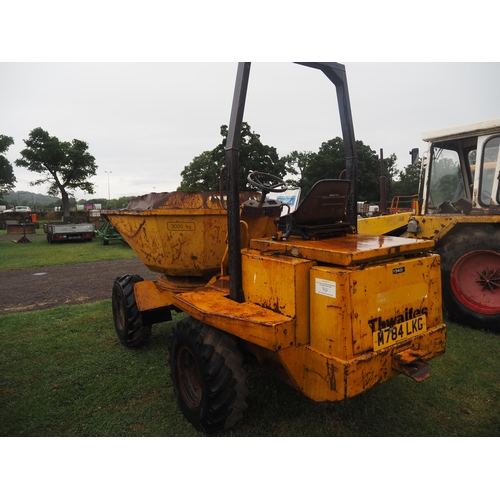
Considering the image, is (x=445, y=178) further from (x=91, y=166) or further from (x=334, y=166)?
(x=91, y=166)

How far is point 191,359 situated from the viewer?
2795 millimetres

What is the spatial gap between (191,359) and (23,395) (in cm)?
165

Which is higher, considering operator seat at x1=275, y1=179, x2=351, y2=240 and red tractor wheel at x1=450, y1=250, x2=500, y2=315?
operator seat at x1=275, y1=179, x2=351, y2=240

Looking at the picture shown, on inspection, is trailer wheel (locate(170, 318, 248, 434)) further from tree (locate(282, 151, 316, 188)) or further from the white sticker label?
tree (locate(282, 151, 316, 188))

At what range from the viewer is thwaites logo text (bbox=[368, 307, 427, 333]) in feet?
7.13

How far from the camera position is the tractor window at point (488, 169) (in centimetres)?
460

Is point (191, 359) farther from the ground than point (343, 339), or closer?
closer

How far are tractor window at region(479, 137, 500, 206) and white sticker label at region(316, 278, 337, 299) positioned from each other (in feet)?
12.1

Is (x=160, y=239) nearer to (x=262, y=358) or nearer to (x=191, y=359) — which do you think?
(x=191, y=359)

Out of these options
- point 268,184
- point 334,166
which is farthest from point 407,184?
point 268,184

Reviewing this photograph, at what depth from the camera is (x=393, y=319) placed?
2273 millimetres

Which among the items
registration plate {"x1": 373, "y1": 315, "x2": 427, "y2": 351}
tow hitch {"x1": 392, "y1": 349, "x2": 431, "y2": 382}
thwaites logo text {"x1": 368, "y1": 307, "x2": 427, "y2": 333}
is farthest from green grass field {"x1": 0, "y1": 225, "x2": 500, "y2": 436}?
thwaites logo text {"x1": 368, "y1": 307, "x2": 427, "y2": 333}

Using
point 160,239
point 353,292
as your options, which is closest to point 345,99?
point 353,292

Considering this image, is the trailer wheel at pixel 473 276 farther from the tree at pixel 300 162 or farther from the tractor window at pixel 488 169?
the tree at pixel 300 162
